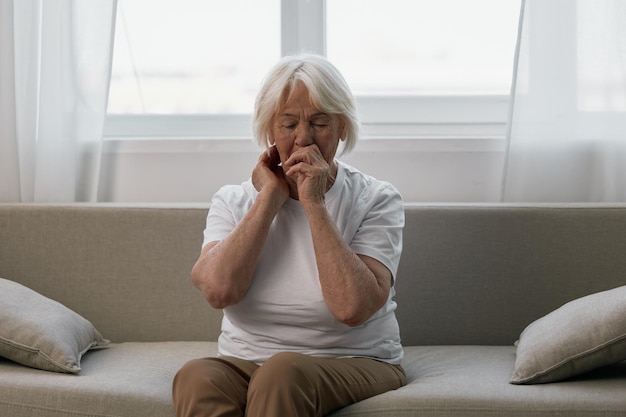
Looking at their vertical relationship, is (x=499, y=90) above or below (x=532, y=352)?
above

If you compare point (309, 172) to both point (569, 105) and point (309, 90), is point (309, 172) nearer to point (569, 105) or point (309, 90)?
point (309, 90)

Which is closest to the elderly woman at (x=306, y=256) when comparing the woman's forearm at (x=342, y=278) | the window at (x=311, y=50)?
the woman's forearm at (x=342, y=278)

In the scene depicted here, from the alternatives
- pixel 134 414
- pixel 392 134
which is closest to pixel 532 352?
pixel 134 414

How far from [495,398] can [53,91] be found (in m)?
1.90

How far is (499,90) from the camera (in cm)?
348

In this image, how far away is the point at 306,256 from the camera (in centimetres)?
254

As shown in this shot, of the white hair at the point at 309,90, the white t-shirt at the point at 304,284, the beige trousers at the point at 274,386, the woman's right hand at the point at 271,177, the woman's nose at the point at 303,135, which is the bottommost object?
the beige trousers at the point at 274,386

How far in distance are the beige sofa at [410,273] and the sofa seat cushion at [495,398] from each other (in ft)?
0.46

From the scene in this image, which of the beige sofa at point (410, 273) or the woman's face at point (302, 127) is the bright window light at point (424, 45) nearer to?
the beige sofa at point (410, 273)

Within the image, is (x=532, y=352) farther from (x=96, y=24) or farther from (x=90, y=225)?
(x=96, y=24)

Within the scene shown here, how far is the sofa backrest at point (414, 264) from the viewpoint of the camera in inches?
115

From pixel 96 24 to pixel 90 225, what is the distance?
739 mm

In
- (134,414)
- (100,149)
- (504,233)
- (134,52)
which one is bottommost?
(134,414)

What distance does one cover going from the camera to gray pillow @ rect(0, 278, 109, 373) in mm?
2562
